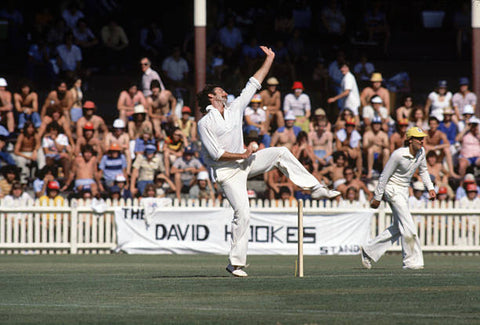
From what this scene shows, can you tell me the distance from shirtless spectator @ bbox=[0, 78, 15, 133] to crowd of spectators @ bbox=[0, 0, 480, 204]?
1.0 inches

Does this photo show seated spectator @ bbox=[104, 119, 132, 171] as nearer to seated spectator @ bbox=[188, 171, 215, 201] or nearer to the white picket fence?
the white picket fence

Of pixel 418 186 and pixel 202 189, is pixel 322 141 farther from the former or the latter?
pixel 202 189

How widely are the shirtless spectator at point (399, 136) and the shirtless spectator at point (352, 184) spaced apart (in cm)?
122

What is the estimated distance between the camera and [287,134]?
71.6ft

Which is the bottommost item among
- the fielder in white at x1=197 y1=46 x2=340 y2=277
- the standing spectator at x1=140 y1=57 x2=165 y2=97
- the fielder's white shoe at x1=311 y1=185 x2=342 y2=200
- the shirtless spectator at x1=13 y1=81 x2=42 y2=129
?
the fielder's white shoe at x1=311 y1=185 x2=342 y2=200

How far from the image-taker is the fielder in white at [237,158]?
11.2 meters

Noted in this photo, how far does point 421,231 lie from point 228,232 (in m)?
3.95

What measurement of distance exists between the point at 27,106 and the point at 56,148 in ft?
5.78

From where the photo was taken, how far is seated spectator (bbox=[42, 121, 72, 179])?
71.2 ft

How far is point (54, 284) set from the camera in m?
11.0

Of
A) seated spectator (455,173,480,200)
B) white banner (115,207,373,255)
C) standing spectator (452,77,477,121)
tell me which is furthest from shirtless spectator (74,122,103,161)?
standing spectator (452,77,477,121)

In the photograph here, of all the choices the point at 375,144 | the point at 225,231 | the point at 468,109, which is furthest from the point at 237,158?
the point at 468,109

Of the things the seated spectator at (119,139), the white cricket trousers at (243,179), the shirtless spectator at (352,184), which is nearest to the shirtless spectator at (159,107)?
the seated spectator at (119,139)

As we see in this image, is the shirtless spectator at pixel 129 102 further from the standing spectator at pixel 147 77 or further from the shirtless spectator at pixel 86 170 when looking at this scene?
the shirtless spectator at pixel 86 170
